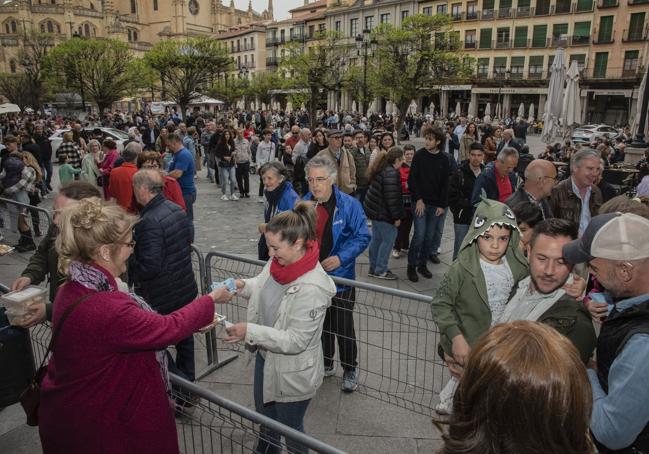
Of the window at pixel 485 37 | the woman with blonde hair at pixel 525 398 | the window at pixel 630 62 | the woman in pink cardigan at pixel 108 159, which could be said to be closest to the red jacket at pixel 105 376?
the woman with blonde hair at pixel 525 398

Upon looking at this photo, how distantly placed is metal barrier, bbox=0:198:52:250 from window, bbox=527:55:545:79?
48.0 metres

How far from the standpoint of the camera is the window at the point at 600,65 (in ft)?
139

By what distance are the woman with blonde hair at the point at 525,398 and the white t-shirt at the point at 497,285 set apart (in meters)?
1.58

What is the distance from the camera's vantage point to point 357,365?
13.6 feet

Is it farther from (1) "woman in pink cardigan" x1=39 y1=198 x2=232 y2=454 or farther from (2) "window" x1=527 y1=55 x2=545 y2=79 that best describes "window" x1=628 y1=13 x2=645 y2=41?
(1) "woman in pink cardigan" x1=39 y1=198 x2=232 y2=454

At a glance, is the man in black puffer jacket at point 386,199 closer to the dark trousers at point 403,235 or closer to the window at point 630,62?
the dark trousers at point 403,235

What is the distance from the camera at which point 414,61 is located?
3169 cm

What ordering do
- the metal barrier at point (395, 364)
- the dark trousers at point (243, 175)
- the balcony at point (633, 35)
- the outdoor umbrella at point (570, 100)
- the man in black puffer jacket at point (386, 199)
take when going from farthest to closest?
1. the balcony at point (633, 35)
2. the outdoor umbrella at point (570, 100)
3. the dark trousers at point (243, 175)
4. the man in black puffer jacket at point (386, 199)
5. the metal barrier at point (395, 364)

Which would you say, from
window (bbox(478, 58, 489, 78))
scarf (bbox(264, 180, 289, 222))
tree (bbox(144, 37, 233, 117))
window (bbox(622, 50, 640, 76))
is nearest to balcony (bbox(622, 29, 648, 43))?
window (bbox(622, 50, 640, 76))

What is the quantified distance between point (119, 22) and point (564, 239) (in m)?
84.2

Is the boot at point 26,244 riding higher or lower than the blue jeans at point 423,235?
lower

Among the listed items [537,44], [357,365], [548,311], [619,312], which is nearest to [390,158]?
[357,365]

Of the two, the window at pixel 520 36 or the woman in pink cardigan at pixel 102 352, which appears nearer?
the woman in pink cardigan at pixel 102 352

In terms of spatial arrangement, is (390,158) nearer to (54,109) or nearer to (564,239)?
(564,239)
